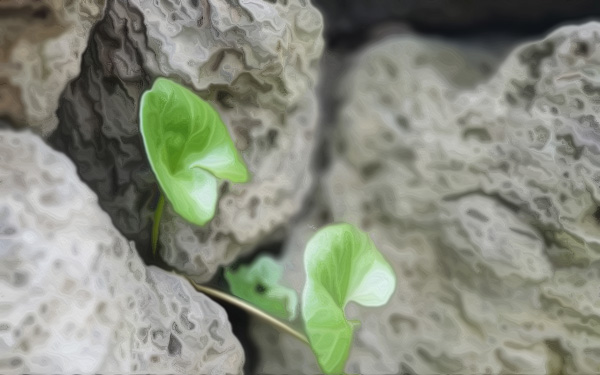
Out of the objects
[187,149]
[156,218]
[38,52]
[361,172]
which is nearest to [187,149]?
[187,149]

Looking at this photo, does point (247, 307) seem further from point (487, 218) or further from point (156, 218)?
point (487, 218)

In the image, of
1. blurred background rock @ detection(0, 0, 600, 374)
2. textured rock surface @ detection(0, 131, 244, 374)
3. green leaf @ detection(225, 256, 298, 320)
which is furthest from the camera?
green leaf @ detection(225, 256, 298, 320)

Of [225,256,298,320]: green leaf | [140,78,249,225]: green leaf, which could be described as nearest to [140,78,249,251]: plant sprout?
[140,78,249,225]: green leaf

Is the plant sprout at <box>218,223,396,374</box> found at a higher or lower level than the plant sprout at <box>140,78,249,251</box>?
lower

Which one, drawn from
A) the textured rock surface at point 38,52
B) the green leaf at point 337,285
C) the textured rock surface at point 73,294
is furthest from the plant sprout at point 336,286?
the textured rock surface at point 38,52

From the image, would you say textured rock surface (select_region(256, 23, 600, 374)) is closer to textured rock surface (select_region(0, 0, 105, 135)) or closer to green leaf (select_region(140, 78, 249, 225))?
green leaf (select_region(140, 78, 249, 225))

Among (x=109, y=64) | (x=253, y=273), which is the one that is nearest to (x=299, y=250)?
(x=253, y=273)

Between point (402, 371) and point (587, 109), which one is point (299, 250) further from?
point (587, 109)
